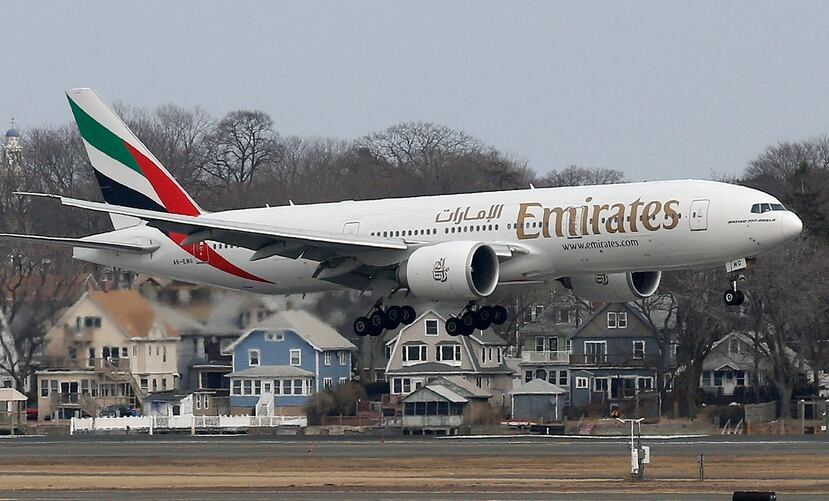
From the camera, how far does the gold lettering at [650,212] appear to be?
5597 centimetres

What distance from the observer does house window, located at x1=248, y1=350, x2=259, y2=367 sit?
280ft

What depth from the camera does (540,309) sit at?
114 metres

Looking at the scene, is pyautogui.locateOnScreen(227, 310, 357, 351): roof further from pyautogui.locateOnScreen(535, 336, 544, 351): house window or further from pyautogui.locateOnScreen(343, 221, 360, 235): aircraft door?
pyautogui.locateOnScreen(535, 336, 544, 351): house window

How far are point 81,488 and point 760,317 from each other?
5578 centimetres

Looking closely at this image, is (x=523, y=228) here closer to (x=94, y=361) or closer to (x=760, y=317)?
(x=94, y=361)

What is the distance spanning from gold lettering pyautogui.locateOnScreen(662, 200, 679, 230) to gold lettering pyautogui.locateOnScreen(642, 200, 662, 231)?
0.23 metres

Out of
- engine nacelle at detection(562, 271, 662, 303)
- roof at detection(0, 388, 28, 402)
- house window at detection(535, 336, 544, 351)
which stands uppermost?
engine nacelle at detection(562, 271, 662, 303)

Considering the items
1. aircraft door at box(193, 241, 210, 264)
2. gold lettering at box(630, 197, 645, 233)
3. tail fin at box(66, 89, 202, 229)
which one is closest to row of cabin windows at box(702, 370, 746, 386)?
tail fin at box(66, 89, 202, 229)

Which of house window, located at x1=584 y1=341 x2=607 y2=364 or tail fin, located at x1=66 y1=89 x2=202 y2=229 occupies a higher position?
tail fin, located at x1=66 y1=89 x2=202 y2=229

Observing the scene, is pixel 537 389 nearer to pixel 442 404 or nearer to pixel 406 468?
pixel 442 404

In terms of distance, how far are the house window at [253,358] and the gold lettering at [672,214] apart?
31943mm

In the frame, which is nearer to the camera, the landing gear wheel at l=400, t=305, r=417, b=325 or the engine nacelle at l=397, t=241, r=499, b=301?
the engine nacelle at l=397, t=241, r=499, b=301

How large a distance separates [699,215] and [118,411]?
47799mm

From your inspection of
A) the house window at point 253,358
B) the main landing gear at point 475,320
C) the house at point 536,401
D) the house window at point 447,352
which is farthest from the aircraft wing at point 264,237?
the house window at point 447,352
